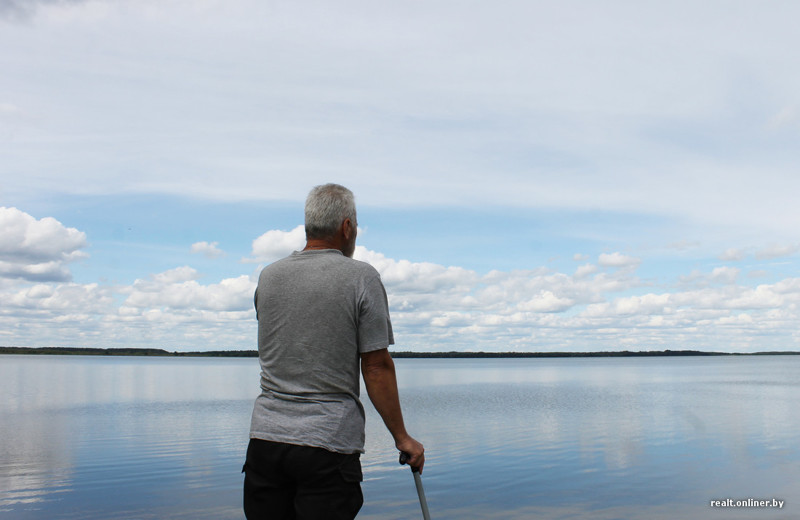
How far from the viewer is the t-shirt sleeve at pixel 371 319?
2.84 meters

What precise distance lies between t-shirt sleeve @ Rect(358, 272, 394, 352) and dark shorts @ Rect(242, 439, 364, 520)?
19.4 inches

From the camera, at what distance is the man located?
282 cm

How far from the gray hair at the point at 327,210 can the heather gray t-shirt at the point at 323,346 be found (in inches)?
7.3

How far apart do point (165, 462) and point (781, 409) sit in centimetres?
3078

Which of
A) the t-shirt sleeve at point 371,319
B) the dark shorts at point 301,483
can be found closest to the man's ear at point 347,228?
the t-shirt sleeve at point 371,319

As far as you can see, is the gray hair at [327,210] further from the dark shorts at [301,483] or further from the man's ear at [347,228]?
the dark shorts at [301,483]

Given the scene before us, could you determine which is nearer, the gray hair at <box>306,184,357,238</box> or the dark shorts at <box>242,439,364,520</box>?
the dark shorts at <box>242,439,364,520</box>

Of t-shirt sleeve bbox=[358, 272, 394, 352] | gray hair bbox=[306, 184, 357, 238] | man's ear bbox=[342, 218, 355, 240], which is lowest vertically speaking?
t-shirt sleeve bbox=[358, 272, 394, 352]

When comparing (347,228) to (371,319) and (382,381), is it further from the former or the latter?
(382,381)

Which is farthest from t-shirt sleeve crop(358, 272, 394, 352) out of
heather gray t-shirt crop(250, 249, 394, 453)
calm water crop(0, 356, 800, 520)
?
calm water crop(0, 356, 800, 520)

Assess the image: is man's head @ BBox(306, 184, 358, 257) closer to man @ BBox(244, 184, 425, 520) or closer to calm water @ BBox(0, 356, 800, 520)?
man @ BBox(244, 184, 425, 520)

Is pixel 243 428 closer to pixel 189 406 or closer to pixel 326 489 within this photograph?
pixel 189 406

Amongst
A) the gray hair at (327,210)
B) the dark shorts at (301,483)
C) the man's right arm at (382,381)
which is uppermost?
the gray hair at (327,210)

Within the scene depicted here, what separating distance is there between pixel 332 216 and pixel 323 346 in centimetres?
62
